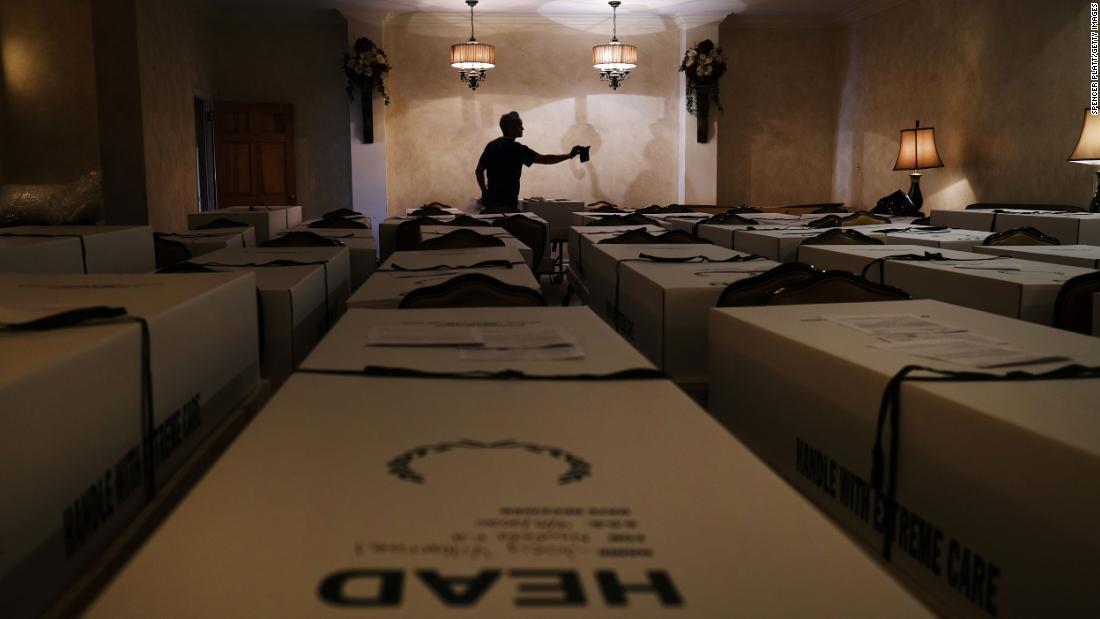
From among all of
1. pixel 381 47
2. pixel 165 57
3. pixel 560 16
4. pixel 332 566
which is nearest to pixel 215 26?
pixel 381 47

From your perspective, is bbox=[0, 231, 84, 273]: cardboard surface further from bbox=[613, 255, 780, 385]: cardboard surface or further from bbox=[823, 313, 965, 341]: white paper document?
bbox=[823, 313, 965, 341]: white paper document

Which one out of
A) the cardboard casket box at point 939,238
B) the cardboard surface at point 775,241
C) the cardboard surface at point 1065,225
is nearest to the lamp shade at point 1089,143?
the cardboard surface at point 1065,225

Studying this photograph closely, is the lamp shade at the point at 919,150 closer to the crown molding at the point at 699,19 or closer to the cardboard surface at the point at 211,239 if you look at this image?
the crown molding at the point at 699,19

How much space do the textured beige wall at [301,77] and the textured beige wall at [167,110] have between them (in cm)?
123

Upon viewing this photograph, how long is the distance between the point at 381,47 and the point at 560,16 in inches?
86.0

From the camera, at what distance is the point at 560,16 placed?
34.1ft

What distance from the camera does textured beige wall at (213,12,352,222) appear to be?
10.3 meters

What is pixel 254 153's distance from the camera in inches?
409

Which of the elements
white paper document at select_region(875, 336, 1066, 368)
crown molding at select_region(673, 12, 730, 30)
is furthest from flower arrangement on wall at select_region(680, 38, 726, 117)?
white paper document at select_region(875, 336, 1066, 368)

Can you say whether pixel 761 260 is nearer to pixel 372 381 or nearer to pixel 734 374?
pixel 734 374

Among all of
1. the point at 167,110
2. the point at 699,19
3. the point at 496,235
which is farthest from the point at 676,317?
the point at 699,19

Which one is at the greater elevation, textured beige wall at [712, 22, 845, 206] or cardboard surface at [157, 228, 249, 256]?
textured beige wall at [712, 22, 845, 206]

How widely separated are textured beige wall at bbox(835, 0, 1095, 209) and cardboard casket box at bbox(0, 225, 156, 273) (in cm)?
697

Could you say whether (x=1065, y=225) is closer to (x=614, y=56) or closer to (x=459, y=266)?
(x=459, y=266)
